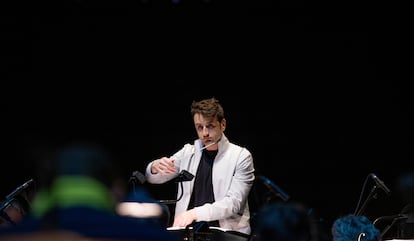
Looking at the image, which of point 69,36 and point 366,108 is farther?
point 366,108

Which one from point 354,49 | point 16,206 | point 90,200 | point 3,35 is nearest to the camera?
point 90,200

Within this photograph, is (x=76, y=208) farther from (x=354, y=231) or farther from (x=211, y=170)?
(x=211, y=170)

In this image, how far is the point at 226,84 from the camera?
6461mm

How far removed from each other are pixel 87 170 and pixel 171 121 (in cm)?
468

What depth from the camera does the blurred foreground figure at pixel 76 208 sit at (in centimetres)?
160

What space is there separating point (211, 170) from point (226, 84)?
6.21 feet

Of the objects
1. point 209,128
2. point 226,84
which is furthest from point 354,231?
point 226,84

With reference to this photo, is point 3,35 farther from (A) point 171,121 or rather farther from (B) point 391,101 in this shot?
(B) point 391,101

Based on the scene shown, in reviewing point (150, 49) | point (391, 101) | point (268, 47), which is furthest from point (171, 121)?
point (391, 101)

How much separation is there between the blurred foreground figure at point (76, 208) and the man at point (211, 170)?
8.80ft

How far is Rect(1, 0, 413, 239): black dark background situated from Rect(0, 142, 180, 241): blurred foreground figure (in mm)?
4406

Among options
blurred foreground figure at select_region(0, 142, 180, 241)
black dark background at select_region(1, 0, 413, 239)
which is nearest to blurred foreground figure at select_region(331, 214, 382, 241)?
blurred foreground figure at select_region(0, 142, 180, 241)

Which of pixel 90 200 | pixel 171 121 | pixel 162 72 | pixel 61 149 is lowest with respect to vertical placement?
pixel 90 200

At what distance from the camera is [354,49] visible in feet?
21.5
